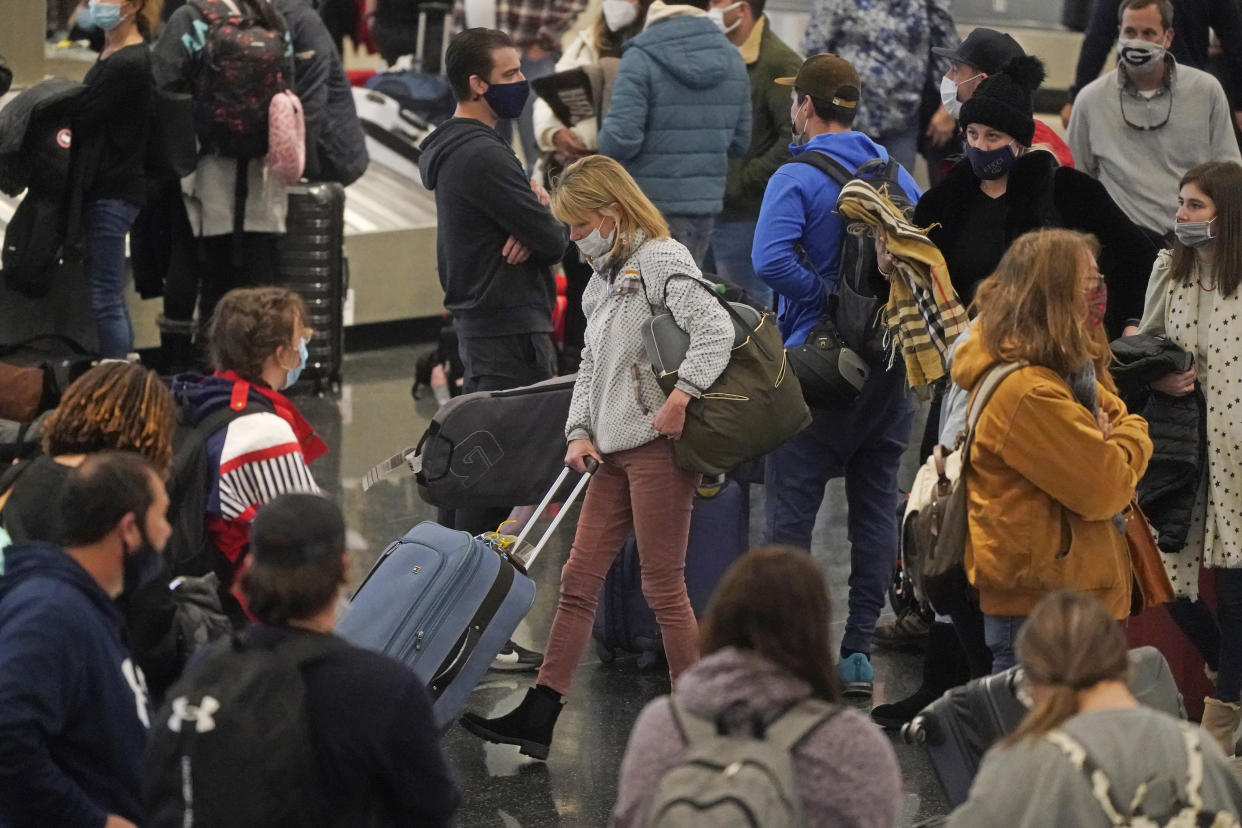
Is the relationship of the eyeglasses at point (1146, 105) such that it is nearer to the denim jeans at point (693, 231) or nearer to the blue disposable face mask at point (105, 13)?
the denim jeans at point (693, 231)

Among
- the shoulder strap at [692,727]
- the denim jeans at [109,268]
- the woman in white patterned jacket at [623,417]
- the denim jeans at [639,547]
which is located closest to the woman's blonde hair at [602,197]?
the woman in white patterned jacket at [623,417]

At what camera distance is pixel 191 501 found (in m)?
4.13

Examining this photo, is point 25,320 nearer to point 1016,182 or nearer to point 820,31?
point 820,31

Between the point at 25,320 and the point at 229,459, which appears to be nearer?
the point at 229,459

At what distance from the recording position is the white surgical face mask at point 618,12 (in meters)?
8.29

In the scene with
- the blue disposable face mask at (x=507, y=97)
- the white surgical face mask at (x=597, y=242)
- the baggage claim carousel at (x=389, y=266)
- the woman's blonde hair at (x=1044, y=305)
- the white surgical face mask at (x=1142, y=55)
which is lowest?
the baggage claim carousel at (x=389, y=266)

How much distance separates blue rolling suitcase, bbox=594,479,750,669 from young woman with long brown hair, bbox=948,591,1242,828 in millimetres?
2733

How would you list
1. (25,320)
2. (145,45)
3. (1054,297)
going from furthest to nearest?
1. (25,320)
2. (145,45)
3. (1054,297)

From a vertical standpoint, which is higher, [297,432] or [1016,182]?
[1016,182]

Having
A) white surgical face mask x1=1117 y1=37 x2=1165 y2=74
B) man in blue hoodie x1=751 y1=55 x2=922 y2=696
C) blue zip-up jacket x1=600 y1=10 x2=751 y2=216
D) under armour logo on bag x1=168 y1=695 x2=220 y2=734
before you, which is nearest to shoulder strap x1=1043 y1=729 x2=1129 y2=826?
under armour logo on bag x1=168 y1=695 x2=220 y2=734

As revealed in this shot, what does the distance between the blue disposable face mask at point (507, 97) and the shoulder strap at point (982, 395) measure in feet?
7.09

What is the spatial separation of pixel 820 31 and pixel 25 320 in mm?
3881

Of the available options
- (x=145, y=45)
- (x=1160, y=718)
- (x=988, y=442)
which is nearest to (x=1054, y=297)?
(x=988, y=442)

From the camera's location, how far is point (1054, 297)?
404 centimetres
